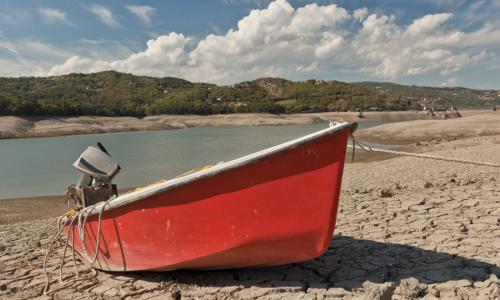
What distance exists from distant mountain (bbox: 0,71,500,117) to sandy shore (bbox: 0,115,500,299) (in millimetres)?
64109

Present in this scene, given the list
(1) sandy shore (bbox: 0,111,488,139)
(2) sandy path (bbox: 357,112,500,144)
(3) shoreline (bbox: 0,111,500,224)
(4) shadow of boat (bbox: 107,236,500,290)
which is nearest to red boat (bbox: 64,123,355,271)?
(4) shadow of boat (bbox: 107,236,500,290)

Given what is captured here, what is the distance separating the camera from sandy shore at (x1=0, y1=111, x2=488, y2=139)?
173 feet

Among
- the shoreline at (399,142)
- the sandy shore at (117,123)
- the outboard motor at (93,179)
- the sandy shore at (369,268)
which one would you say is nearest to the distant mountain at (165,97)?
the sandy shore at (117,123)

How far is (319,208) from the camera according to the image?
373 cm

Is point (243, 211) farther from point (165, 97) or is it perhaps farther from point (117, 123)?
point (165, 97)

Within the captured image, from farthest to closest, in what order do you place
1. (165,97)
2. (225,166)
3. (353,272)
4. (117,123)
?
(165,97), (117,123), (353,272), (225,166)

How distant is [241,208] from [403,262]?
2036 millimetres

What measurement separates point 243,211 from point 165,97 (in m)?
123

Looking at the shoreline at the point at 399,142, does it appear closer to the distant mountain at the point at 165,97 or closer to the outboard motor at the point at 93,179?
the outboard motor at the point at 93,179

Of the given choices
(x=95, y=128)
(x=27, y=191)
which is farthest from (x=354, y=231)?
(x=95, y=128)

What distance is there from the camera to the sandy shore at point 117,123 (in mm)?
52750

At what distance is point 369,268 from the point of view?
14.3 ft

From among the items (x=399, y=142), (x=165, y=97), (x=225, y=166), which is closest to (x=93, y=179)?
(x=225, y=166)

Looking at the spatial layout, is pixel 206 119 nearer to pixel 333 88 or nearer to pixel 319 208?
pixel 333 88
